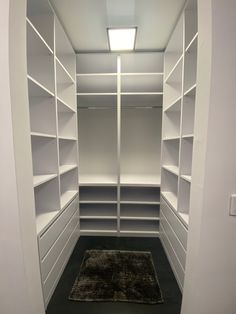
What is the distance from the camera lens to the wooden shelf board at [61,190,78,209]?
1919 millimetres

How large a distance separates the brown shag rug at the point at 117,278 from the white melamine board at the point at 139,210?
53 cm

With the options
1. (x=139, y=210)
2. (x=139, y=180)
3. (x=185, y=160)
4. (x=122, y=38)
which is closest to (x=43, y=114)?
(x=122, y=38)

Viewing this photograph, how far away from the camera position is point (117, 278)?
1.72 metres

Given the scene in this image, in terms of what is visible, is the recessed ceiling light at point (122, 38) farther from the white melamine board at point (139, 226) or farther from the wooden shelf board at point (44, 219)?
the white melamine board at point (139, 226)

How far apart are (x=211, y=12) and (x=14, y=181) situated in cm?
122

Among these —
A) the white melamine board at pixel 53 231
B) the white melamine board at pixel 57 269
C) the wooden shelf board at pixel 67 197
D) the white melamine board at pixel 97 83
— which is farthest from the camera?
the white melamine board at pixel 97 83

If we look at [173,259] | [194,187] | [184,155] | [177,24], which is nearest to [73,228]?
[173,259]

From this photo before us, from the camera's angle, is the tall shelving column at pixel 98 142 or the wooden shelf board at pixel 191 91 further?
the tall shelving column at pixel 98 142

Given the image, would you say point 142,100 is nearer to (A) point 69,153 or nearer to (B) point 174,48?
(B) point 174,48

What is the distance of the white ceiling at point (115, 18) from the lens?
1.58m

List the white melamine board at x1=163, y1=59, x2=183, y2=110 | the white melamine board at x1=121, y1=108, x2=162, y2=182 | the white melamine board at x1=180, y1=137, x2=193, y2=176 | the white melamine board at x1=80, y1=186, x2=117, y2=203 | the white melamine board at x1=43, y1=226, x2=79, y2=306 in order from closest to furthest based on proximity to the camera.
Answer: the white melamine board at x1=43, y1=226, x2=79, y2=306 → the white melamine board at x1=180, y1=137, x2=193, y2=176 → the white melamine board at x1=163, y1=59, x2=183, y2=110 → the white melamine board at x1=80, y1=186, x2=117, y2=203 → the white melamine board at x1=121, y1=108, x2=162, y2=182

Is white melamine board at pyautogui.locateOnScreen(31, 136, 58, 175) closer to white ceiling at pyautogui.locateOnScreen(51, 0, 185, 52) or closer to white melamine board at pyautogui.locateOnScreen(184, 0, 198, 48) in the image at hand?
white ceiling at pyautogui.locateOnScreen(51, 0, 185, 52)

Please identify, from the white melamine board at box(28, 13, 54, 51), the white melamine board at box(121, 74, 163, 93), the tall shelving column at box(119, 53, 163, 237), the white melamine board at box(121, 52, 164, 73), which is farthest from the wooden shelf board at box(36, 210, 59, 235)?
the white melamine board at box(121, 52, 164, 73)

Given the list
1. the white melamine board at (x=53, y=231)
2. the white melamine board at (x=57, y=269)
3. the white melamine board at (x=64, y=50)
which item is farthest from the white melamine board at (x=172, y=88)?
the white melamine board at (x=57, y=269)
